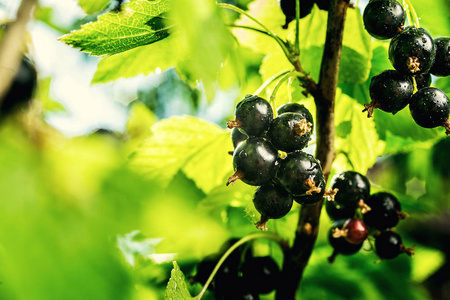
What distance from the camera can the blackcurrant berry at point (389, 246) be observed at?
2.94 feet

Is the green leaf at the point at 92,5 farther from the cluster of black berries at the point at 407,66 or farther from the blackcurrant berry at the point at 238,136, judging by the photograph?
the cluster of black berries at the point at 407,66

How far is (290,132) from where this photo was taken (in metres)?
0.62

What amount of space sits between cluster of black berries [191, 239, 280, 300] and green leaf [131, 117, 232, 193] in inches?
8.8

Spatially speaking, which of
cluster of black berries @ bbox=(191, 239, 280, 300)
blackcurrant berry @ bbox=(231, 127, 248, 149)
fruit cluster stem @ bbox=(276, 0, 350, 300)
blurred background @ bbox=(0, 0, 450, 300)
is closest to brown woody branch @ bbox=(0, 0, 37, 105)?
blurred background @ bbox=(0, 0, 450, 300)

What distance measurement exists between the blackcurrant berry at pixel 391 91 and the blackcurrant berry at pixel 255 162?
200 millimetres

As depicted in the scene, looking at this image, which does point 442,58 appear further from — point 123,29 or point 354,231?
point 123,29

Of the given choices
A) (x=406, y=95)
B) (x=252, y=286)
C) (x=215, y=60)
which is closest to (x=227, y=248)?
(x=252, y=286)

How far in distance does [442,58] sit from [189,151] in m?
0.67

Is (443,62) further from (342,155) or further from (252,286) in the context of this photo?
(252,286)

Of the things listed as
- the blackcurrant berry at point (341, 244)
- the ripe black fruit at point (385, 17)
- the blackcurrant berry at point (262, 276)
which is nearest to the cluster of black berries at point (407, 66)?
the ripe black fruit at point (385, 17)

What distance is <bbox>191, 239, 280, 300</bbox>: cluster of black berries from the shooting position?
0.90 metres

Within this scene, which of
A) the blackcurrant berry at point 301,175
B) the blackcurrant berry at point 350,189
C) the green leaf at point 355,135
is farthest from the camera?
the green leaf at point 355,135

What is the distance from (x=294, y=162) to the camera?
0.62m

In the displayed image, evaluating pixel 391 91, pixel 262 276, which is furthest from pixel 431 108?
pixel 262 276
